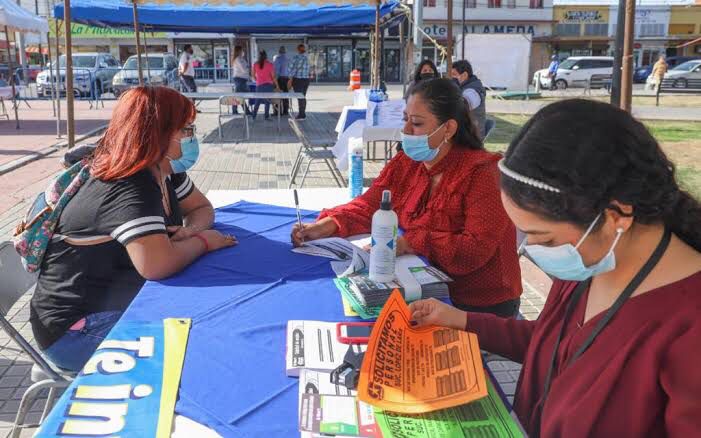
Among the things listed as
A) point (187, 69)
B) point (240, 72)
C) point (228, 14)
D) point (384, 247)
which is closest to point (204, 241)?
point (384, 247)

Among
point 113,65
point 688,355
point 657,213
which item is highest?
point 113,65

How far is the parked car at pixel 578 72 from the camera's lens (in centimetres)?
2708

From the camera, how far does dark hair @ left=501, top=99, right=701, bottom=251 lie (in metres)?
1.06

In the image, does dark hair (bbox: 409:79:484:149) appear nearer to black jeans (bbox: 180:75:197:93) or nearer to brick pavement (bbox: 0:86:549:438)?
brick pavement (bbox: 0:86:549:438)

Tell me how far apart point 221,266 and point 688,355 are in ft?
4.92

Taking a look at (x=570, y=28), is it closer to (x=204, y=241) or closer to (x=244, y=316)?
(x=204, y=241)

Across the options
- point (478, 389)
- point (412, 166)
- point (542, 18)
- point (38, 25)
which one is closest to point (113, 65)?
point (38, 25)

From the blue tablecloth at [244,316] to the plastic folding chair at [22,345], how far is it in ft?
1.41

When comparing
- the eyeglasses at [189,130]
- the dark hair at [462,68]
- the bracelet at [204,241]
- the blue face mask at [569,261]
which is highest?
the dark hair at [462,68]

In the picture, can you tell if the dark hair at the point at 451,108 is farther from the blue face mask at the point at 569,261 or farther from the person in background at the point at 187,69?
the person in background at the point at 187,69

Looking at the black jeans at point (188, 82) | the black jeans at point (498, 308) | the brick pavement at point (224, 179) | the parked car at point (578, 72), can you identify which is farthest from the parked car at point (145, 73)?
the black jeans at point (498, 308)

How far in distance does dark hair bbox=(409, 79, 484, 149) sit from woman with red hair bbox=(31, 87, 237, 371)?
1.03 meters

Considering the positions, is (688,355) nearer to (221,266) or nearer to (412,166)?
(221,266)

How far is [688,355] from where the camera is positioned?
3.15ft
